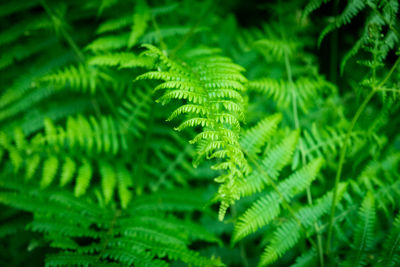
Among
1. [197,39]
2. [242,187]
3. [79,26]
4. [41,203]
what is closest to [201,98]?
[242,187]

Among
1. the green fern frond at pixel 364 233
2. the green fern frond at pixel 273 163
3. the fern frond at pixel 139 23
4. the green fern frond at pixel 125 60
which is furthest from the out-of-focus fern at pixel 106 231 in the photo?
the fern frond at pixel 139 23

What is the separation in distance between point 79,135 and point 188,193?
85 cm

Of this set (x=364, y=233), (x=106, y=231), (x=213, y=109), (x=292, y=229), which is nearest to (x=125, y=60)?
(x=213, y=109)

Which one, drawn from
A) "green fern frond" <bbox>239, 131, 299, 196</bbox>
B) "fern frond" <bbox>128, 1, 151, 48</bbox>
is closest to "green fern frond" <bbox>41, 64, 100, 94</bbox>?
"fern frond" <bbox>128, 1, 151, 48</bbox>

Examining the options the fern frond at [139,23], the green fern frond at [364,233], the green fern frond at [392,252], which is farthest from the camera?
the fern frond at [139,23]

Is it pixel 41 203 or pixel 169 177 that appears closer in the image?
pixel 41 203

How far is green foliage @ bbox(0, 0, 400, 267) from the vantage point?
137cm

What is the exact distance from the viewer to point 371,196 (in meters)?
1.56

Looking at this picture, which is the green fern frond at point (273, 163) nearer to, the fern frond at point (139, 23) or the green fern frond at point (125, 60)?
the green fern frond at point (125, 60)

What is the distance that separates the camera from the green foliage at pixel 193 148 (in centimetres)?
137

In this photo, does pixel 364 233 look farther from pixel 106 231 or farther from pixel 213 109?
pixel 106 231

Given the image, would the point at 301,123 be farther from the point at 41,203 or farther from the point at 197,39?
the point at 41,203

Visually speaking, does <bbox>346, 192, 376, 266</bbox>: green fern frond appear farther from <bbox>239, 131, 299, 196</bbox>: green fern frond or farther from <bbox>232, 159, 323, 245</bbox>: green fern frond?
<bbox>239, 131, 299, 196</bbox>: green fern frond

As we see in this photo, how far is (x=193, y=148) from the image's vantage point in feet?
7.70
